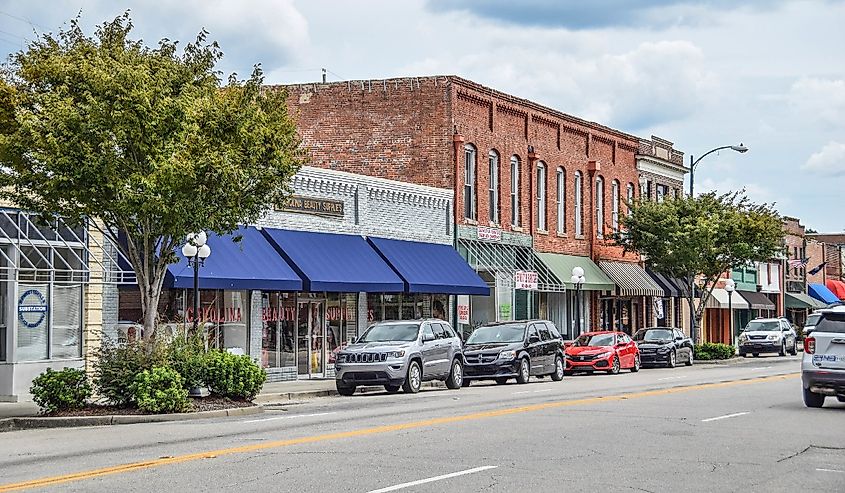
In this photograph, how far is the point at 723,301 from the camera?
209 feet

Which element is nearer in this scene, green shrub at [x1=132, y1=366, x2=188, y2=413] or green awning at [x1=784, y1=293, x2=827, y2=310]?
green shrub at [x1=132, y1=366, x2=188, y2=413]

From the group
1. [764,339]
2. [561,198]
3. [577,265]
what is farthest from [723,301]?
[561,198]

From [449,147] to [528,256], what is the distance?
6237 millimetres

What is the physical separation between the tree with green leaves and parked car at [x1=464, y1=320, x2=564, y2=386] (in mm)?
15210

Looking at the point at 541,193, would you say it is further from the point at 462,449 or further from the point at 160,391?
the point at 462,449

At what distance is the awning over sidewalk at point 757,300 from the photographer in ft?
221

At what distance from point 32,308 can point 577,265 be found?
2727 cm

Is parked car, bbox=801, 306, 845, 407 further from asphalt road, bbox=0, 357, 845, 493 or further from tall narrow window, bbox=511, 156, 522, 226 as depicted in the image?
tall narrow window, bbox=511, 156, 522, 226

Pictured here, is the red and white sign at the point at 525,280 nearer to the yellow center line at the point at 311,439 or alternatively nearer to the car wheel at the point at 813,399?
the yellow center line at the point at 311,439

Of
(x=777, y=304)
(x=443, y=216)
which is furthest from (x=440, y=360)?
(x=777, y=304)

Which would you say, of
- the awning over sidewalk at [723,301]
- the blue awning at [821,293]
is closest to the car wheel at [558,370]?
the awning over sidewalk at [723,301]

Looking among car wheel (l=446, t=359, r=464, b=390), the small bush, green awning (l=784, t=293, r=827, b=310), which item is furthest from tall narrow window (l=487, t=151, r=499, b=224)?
green awning (l=784, t=293, r=827, b=310)

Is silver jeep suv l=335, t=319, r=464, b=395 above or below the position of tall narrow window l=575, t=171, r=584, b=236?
below

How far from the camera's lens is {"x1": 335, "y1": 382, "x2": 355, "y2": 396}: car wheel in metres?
27.2
